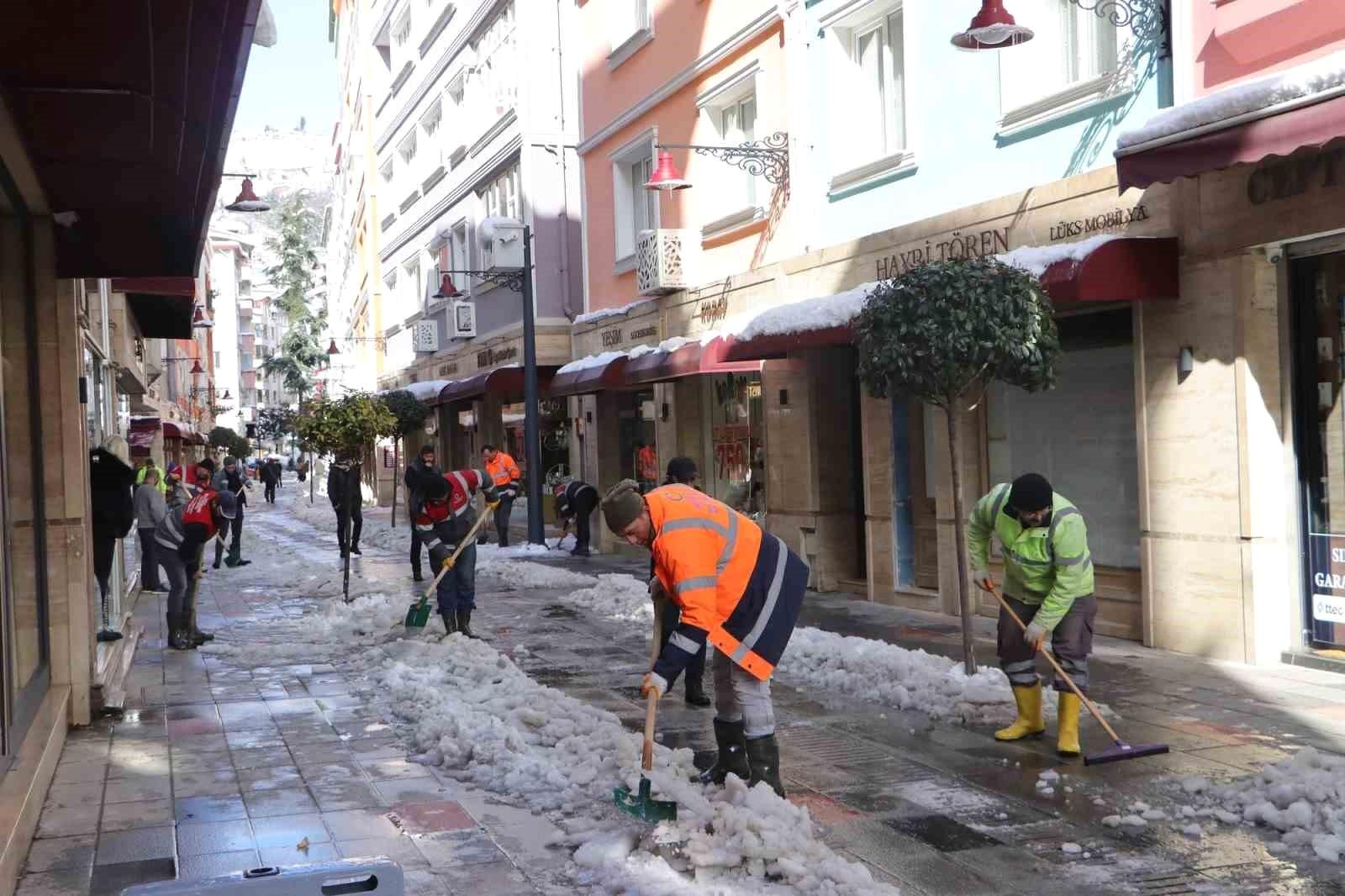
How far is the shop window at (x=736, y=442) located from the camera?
17500mm

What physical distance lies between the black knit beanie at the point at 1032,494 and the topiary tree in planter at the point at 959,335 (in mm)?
2089

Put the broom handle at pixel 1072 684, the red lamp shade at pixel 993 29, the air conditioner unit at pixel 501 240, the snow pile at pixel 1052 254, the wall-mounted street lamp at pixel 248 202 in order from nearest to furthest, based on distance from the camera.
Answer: the broom handle at pixel 1072 684 → the red lamp shade at pixel 993 29 → the snow pile at pixel 1052 254 → the wall-mounted street lamp at pixel 248 202 → the air conditioner unit at pixel 501 240

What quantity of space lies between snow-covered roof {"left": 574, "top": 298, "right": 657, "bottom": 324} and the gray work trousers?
13857 millimetres

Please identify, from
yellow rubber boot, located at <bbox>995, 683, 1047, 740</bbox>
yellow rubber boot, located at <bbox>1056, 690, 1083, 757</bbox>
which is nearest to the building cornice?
yellow rubber boot, located at <bbox>995, 683, 1047, 740</bbox>

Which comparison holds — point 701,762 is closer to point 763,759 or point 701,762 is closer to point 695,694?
point 763,759

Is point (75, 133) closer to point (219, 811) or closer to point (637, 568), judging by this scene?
point (219, 811)

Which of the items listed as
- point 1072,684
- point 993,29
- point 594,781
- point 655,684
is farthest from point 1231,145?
point 594,781

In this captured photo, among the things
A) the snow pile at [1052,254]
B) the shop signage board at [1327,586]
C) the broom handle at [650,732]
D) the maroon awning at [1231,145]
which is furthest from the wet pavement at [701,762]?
the maroon awning at [1231,145]

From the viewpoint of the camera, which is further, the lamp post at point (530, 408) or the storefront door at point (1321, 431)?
the lamp post at point (530, 408)

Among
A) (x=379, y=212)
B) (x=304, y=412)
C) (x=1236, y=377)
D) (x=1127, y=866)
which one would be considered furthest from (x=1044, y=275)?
(x=379, y=212)

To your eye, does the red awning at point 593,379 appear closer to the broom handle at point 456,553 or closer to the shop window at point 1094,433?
the broom handle at point 456,553

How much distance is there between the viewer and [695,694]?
8.98m

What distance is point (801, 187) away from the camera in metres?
15.4

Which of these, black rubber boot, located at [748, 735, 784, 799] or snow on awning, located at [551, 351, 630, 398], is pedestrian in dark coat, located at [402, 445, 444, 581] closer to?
snow on awning, located at [551, 351, 630, 398]
